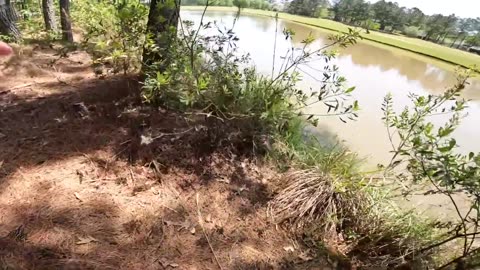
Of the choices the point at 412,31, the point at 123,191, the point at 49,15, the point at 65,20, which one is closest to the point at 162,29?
the point at 123,191

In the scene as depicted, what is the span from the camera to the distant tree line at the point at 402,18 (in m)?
20.2

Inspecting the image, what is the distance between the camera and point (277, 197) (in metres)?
1.91

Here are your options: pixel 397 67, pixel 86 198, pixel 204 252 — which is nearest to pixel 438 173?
pixel 204 252

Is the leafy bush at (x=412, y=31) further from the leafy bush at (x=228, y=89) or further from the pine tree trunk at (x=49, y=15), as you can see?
the leafy bush at (x=228, y=89)

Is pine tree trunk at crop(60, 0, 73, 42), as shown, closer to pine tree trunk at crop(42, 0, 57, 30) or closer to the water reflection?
pine tree trunk at crop(42, 0, 57, 30)

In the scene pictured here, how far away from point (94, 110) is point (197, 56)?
809mm

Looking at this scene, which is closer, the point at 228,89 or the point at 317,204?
the point at 317,204

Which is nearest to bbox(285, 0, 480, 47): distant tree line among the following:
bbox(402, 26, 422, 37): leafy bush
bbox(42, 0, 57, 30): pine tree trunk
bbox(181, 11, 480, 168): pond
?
bbox(402, 26, 422, 37): leafy bush

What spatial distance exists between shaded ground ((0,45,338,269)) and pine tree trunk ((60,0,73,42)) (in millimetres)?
1917

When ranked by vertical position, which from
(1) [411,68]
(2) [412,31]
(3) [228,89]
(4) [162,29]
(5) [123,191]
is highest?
(4) [162,29]

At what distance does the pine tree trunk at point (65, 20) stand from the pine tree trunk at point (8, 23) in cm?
51

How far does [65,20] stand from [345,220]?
4.05m

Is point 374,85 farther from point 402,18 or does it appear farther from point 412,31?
point 402,18

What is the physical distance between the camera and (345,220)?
6.09 ft
